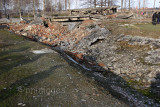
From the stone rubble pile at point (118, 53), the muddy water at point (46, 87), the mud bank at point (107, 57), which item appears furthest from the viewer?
the stone rubble pile at point (118, 53)

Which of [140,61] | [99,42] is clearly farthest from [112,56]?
[99,42]

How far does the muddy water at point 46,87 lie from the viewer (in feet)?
11.7

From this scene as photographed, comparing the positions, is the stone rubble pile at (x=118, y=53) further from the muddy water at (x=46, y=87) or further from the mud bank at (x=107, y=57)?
the muddy water at (x=46, y=87)

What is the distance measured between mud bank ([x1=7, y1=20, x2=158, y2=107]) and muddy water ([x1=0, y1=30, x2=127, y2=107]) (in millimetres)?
895

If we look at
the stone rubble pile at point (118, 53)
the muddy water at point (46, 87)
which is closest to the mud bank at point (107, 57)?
the stone rubble pile at point (118, 53)

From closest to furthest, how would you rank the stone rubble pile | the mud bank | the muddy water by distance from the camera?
1. the muddy water
2. the mud bank
3. the stone rubble pile

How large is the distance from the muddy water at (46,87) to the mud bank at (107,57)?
2.94ft

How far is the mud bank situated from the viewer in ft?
17.0

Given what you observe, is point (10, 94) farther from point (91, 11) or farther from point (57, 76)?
point (91, 11)

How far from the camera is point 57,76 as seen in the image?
4973 millimetres

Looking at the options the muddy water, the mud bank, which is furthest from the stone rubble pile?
the muddy water

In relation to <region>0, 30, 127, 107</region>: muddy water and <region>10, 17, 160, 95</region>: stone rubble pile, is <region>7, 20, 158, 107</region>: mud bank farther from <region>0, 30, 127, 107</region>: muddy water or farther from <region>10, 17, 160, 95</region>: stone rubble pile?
<region>0, 30, 127, 107</region>: muddy water

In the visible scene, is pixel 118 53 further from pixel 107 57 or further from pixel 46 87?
pixel 46 87

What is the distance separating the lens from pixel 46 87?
4227 millimetres
